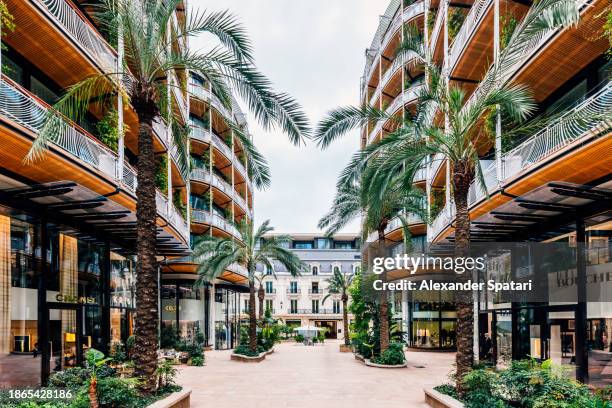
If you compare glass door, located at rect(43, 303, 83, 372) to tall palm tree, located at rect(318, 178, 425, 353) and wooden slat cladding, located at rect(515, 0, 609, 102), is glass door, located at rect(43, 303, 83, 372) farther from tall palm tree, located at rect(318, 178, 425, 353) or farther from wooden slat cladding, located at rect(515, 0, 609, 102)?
wooden slat cladding, located at rect(515, 0, 609, 102)

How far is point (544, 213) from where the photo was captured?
58.6ft

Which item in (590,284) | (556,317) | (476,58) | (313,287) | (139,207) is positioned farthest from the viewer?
(313,287)

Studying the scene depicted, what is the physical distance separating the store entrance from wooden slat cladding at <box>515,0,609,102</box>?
1543 cm

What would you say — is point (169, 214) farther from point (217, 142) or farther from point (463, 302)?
point (217, 142)

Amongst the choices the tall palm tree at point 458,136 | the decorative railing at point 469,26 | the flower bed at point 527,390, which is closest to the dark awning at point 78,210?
the tall palm tree at point 458,136

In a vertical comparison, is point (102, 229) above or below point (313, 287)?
above

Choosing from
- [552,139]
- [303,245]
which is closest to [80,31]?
[552,139]

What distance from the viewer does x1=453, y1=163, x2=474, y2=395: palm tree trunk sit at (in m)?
13.3

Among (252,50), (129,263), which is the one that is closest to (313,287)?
(129,263)

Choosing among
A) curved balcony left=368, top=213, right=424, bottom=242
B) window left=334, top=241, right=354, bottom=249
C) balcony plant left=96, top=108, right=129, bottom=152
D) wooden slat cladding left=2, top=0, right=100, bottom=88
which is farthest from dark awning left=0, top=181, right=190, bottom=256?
window left=334, top=241, right=354, bottom=249

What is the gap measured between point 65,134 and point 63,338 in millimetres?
6355

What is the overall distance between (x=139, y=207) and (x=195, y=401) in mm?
6119

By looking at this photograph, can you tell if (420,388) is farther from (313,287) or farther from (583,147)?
(313,287)

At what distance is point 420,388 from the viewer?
18328mm
